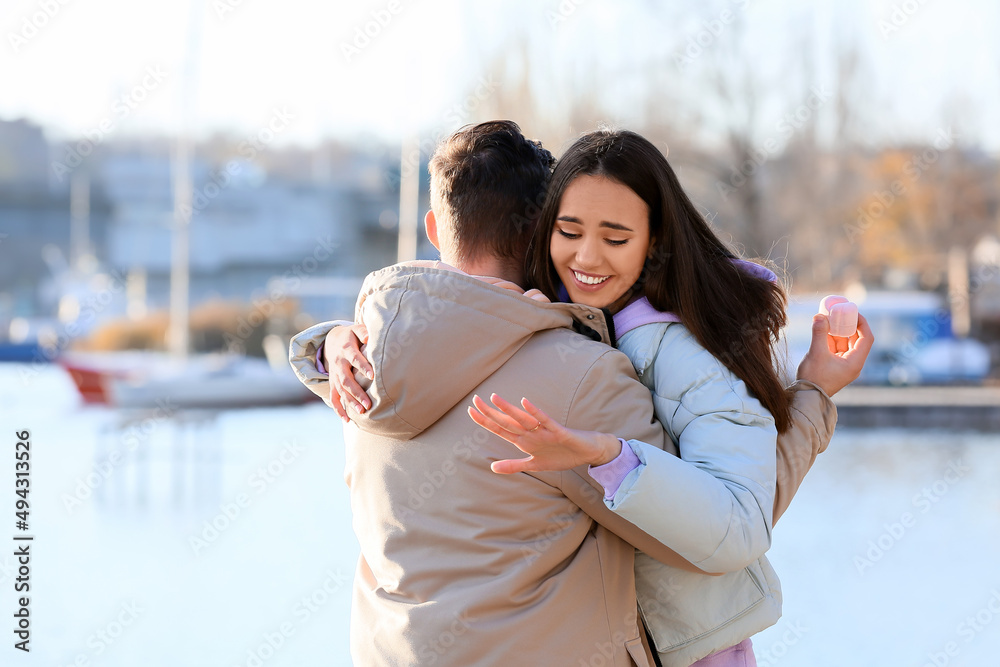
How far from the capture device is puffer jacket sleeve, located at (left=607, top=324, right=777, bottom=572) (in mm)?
1251

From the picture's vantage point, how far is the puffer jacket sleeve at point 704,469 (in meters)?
1.25

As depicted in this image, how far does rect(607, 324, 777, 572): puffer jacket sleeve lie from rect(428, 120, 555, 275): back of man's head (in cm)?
32

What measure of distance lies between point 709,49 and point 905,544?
12379 mm

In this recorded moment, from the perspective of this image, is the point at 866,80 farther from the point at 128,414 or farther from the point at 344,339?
the point at 344,339

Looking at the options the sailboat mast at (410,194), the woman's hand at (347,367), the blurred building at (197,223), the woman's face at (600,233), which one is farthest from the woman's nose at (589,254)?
the blurred building at (197,223)

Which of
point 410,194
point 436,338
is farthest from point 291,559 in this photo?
point 410,194

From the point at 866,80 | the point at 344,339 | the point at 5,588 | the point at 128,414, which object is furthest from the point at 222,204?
the point at 344,339

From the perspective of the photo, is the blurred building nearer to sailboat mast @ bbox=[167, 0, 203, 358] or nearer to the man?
sailboat mast @ bbox=[167, 0, 203, 358]

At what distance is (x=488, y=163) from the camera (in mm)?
1555

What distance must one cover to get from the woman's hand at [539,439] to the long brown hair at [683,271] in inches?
13.4

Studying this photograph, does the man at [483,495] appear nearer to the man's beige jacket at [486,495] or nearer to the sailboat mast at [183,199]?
the man's beige jacket at [486,495]

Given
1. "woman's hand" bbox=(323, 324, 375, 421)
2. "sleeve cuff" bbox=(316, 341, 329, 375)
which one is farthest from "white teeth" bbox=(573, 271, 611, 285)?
"sleeve cuff" bbox=(316, 341, 329, 375)

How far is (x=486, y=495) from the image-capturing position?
136 cm

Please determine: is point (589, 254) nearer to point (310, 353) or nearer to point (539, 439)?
point (539, 439)
